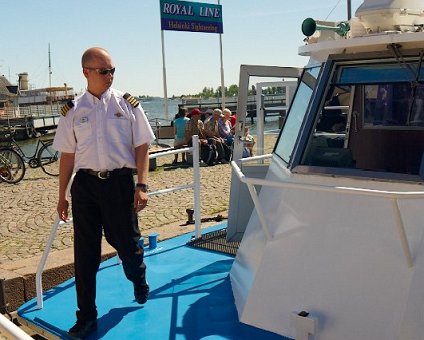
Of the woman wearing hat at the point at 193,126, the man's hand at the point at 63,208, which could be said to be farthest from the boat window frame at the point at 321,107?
the woman wearing hat at the point at 193,126

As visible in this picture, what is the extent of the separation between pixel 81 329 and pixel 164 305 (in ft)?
2.35

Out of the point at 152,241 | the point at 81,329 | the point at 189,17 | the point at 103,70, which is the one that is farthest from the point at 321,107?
the point at 189,17

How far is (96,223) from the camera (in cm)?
390

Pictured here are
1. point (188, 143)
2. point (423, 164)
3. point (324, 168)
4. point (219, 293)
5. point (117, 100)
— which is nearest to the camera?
point (423, 164)

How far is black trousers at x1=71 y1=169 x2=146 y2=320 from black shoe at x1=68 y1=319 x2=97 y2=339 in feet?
0.12

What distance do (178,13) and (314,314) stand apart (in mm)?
16173

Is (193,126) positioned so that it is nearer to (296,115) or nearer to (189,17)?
(189,17)

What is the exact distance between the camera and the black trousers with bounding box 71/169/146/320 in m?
3.78

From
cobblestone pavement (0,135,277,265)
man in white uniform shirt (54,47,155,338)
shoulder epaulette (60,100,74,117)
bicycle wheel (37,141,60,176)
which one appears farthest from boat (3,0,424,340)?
bicycle wheel (37,141,60,176)

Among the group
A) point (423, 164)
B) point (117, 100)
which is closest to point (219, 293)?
point (117, 100)

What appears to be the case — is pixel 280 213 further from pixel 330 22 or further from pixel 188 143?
pixel 188 143

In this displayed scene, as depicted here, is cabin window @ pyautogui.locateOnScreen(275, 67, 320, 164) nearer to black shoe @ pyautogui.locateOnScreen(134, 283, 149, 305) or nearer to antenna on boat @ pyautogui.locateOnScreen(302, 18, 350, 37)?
antenna on boat @ pyautogui.locateOnScreen(302, 18, 350, 37)

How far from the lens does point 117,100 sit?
3803 mm

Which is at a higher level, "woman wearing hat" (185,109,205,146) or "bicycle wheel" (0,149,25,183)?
"woman wearing hat" (185,109,205,146)
